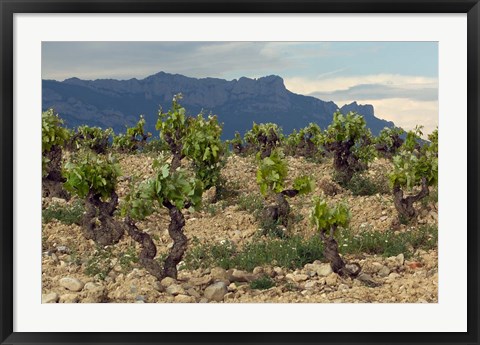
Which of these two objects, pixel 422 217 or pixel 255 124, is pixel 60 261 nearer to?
pixel 422 217

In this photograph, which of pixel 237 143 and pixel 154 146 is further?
pixel 237 143

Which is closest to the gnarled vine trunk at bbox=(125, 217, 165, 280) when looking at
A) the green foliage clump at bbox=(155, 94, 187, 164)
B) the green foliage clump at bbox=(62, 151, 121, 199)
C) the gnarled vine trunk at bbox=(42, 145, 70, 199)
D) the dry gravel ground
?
the dry gravel ground

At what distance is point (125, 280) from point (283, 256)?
233 centimetres

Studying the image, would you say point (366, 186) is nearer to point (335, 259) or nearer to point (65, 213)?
point (335, 259)

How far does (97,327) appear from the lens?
6.10 m

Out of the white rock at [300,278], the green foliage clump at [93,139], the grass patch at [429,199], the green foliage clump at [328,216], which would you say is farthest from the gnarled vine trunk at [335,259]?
the green foliage clump at [93,139]

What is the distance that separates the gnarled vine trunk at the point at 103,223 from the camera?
390 inches

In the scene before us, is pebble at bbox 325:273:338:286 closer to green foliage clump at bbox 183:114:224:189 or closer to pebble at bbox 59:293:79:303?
pebble at bbox 59:293:79:303

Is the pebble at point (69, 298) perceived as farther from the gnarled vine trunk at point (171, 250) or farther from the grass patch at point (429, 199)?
the grass patch at point (429, 199)

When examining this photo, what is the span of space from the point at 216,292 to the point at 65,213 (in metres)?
4.55

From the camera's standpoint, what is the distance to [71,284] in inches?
310

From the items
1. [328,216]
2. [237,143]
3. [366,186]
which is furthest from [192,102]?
[328,216]
